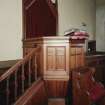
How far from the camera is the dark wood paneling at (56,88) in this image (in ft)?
12.7

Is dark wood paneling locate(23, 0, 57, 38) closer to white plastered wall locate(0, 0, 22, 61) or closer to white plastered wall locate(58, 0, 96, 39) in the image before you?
white plastered wall locate(0, 0, 22, 61)

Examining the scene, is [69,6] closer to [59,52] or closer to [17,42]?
[17,42]

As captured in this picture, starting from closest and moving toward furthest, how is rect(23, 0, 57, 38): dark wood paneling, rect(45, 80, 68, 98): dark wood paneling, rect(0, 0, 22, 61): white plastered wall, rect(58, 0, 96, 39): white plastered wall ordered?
rect(45, 80, 68, 98): dark wood paneling, rect(0, 0, 22, 61): white plastered wall, rect(23, 0, 57, 38): dark wood paneling, rect(58, 0, 96, 39): white plastered wall

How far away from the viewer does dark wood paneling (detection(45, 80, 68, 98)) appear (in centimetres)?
389

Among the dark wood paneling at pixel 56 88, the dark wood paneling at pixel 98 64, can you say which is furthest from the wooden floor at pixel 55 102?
the dark wood paneling at pixel 98 64

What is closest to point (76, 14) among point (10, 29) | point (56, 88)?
point (10, 29)

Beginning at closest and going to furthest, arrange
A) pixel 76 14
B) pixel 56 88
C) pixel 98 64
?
pixel 56 88 < pixel 98 64 < pixel 76 14

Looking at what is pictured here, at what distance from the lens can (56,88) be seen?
3.92 metres

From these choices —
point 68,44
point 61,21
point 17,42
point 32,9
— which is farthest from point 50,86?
point 61,21

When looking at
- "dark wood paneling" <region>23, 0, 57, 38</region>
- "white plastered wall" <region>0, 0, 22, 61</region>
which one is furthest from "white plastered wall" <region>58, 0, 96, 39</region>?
"white plastered wall" <region>0, 0, 22, 61</region>

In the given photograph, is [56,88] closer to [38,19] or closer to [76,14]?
[38,19]

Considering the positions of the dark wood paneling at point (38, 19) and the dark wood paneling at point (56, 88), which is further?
the dark wood paneling at point (38, 19)

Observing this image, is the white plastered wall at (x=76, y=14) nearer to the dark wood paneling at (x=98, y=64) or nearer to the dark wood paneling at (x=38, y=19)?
the dark wood paneling at (x=38, y=19)

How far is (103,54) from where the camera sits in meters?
6.97
